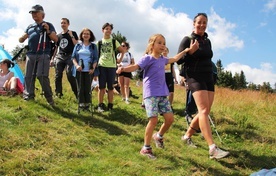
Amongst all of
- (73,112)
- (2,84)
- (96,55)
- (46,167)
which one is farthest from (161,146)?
(2,84)

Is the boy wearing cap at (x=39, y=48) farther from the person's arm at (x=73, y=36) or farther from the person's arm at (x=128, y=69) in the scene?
the person's arm at (x=128, y=69)

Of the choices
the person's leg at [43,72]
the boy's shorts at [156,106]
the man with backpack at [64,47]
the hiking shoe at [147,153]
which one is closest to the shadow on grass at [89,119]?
the person's leg at [43,72]

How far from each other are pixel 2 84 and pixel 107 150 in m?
4.18

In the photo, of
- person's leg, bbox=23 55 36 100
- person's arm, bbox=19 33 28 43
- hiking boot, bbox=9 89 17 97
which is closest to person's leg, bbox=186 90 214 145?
person's leg, bbox=23 55 36 100

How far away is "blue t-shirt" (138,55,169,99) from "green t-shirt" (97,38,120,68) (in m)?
2.70

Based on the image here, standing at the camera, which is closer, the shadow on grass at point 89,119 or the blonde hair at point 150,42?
the blonde hair at point 150,42

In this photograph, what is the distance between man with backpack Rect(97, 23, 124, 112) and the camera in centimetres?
731

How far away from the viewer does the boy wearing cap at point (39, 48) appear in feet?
20.9

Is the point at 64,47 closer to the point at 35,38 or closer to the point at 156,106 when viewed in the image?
the point at 35,38

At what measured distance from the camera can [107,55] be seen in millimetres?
7332

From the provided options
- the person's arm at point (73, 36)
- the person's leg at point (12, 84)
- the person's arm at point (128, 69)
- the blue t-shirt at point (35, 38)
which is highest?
the person's arm at point (73, 36)

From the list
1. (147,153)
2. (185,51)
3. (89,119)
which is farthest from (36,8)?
(147,153)

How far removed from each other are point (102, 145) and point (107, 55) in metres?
2.98

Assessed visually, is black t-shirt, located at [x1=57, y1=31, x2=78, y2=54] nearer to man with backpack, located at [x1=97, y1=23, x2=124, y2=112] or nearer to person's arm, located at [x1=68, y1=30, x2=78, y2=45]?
person's arm, located at [x1=68, y1=30, x2=78, y2=45]
